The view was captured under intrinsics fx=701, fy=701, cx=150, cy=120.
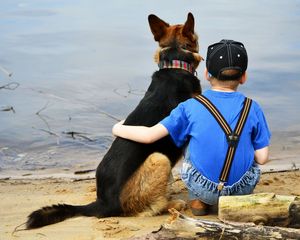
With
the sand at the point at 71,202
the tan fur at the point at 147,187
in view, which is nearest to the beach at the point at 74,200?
the sand at the point at 71,202

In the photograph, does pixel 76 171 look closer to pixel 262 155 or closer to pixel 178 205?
pixel 178 205

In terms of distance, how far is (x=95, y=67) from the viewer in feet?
41.2

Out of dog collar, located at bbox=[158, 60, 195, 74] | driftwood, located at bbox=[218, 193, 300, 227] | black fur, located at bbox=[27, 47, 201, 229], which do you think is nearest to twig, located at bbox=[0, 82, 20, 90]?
dog collar, located at bbox=[158, 60, 195, 74]

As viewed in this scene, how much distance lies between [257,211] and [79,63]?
8386 millimetres

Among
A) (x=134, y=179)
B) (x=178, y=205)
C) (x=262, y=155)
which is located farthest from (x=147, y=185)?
(x=262, y=155)

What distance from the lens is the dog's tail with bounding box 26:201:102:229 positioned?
5.57 meters

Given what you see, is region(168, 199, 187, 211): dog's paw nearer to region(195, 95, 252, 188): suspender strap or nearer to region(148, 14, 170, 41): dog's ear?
region(195, 95, 252, 188): suspender strap

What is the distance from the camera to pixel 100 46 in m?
13.9

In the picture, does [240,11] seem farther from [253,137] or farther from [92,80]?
[253,137]

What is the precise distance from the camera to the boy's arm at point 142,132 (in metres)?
5.56

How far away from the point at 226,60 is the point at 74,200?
2.19 metres

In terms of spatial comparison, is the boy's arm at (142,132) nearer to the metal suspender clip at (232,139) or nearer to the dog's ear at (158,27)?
the metal suspender clip at (232,139)

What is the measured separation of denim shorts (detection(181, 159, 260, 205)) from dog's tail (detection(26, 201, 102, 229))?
795mm

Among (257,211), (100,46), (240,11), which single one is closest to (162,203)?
(257,211)
